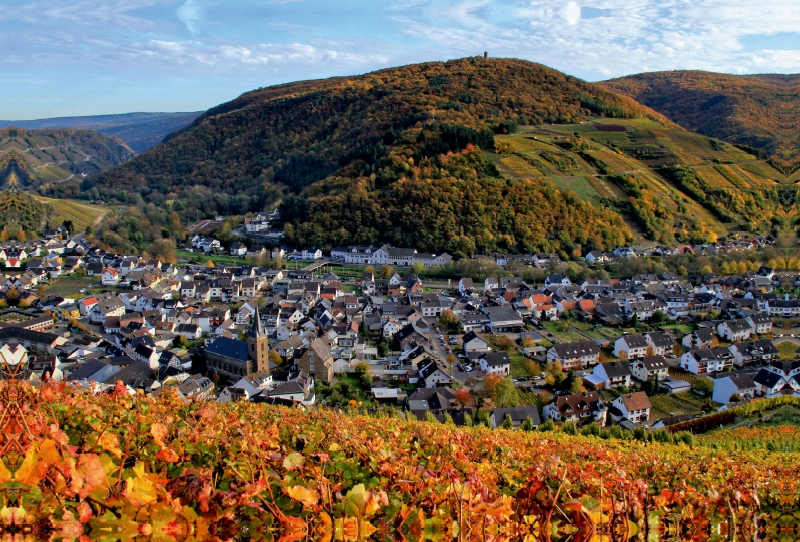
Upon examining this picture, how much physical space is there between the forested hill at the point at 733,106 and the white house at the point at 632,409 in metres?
52.1

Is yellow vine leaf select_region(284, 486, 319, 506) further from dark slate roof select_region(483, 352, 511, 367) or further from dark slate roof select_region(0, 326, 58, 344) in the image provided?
dark slate roof select_region(0, 326, 58, 344)

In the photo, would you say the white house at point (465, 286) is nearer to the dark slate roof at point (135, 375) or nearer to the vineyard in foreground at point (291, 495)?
the dark slate roof at point (135, 375)

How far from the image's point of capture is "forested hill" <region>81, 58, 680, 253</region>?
4447 cm

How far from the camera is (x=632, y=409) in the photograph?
58.7 ft

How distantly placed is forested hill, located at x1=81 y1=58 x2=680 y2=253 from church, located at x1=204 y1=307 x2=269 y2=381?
2450 centimetres

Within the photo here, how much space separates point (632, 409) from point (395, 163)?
37763mm

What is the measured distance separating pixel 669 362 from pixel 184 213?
5079 cm

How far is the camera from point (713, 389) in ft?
65.5

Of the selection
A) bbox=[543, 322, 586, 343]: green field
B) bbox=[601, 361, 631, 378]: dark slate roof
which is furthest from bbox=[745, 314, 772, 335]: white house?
bbox=[601, 361, 631, 378]: dark slate roof

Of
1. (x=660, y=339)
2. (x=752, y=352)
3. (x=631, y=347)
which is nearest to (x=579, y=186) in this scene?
(x=660, y=339)

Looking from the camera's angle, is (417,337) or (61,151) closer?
(417,337)

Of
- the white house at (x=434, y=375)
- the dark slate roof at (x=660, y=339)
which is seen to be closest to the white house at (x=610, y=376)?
the dark slate roof at (x=660, y=339)

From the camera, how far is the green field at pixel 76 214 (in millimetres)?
50906

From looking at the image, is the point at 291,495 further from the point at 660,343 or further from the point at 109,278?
the point at 109,278
